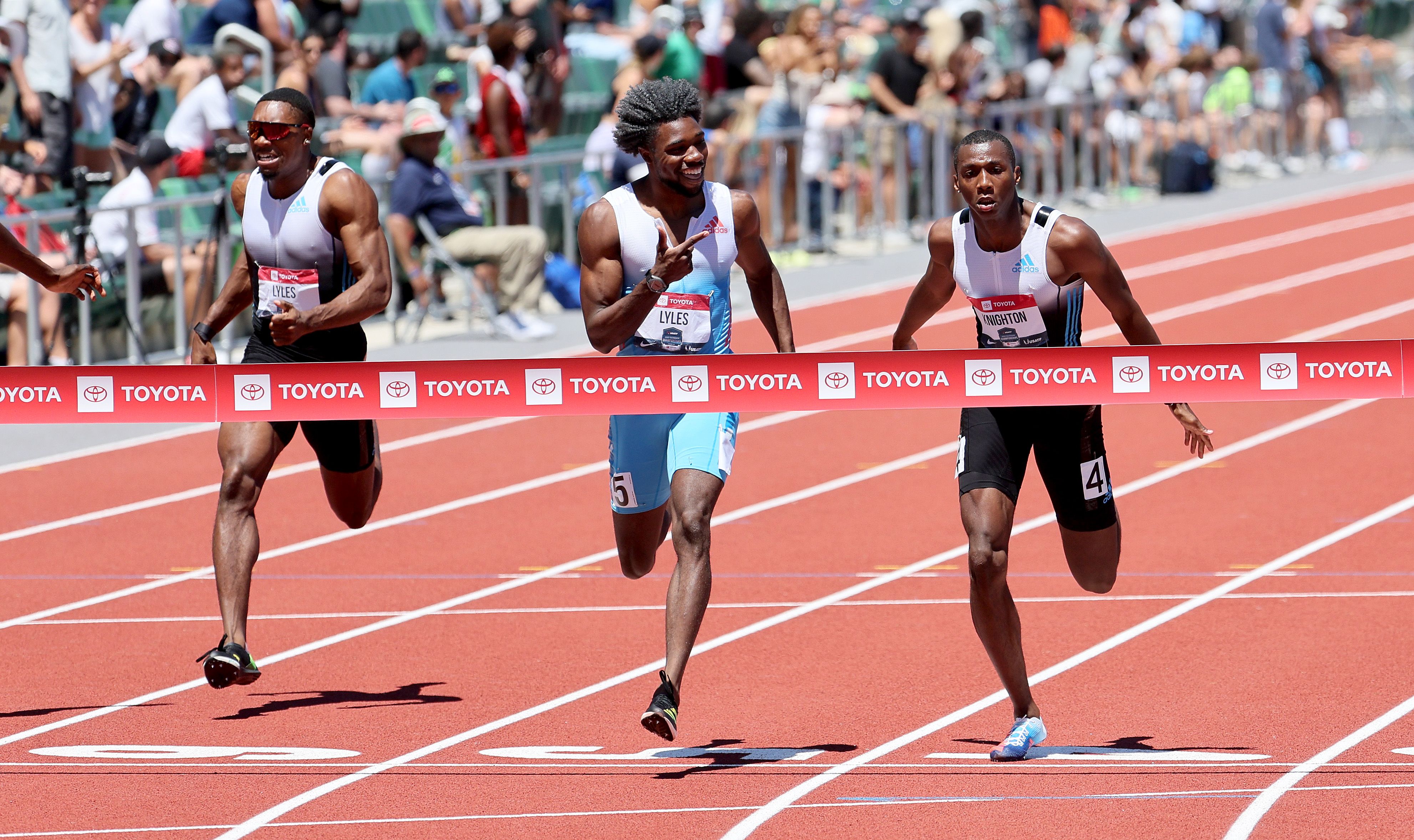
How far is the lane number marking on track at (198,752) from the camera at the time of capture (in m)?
6.91

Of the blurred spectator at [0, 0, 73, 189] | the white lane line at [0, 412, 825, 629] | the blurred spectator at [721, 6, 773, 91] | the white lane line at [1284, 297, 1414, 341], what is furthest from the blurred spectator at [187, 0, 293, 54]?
the white lane line at [1284, 297, 1414, 341]

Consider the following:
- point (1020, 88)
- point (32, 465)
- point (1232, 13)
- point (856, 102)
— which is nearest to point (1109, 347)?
point (32, 465)

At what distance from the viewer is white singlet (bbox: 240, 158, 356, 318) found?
25.0 ft

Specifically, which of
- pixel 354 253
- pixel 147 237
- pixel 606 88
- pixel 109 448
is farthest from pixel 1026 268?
pixel 606 88

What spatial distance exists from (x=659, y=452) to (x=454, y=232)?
941 centimetres

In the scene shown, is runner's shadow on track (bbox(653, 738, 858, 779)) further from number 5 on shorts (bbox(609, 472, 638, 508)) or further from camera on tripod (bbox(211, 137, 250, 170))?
camera on tripod (bbox(211, 137, 250, 170))

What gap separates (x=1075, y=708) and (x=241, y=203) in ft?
10.7

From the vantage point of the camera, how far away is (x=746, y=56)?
2058 cm

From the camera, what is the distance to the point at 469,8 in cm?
2120

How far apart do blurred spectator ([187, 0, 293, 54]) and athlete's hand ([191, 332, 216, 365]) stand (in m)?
9.55

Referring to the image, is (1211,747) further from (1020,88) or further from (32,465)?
(1020,88)

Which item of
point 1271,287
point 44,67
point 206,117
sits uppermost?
point 44,67

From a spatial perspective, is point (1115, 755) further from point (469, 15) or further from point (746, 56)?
point (469, 15)

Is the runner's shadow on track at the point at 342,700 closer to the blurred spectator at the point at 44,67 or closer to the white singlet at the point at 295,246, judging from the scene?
the white singlet at the point at 295,246
